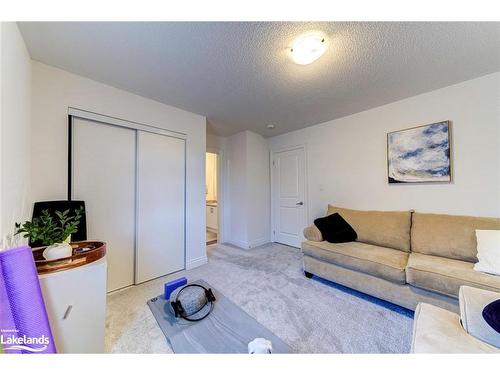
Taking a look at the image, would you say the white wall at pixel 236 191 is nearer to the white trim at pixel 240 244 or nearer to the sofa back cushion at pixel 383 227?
the white trim at pixel 240 244

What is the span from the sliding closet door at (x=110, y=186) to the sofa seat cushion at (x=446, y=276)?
115 inches

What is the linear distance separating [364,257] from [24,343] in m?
2.47

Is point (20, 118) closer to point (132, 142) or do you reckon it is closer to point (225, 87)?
point (132, 142)

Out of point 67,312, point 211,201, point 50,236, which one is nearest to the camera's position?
point 67,312

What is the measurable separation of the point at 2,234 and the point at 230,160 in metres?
3.20

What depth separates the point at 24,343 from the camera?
869mm

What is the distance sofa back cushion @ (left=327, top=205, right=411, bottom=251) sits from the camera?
211 centimetres

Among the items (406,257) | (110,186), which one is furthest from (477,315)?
(110,186)

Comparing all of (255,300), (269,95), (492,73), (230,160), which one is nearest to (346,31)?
(269,95)

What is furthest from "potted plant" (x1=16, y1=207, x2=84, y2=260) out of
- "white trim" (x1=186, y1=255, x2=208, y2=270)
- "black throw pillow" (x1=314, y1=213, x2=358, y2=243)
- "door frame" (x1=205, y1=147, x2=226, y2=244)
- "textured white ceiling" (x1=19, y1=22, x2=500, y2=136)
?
"door frame" (x1=205, y1=147, x2=226, y2=244)

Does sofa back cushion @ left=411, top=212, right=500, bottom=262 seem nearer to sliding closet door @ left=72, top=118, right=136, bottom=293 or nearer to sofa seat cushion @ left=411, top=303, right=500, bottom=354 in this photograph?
sofa seat cushion @ left=411, top=303, right=500, bottom=354

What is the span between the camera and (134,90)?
2.12m

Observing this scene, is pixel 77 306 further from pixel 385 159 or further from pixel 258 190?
pixel 385 159

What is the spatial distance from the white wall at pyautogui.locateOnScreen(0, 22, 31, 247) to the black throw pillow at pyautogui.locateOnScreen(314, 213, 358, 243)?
272cm
